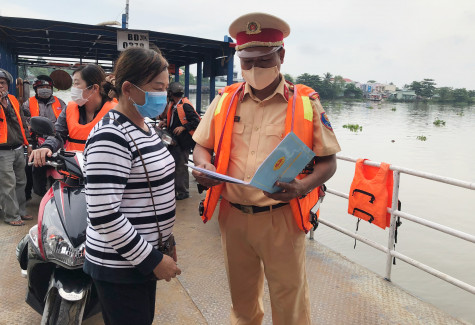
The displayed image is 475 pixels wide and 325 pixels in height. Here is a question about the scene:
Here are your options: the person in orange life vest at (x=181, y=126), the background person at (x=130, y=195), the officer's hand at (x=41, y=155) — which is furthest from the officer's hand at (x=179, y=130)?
the background person at (x=130, y=195)

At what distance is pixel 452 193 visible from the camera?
9766mm

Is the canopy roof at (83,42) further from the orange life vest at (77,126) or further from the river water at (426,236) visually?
the river water at (426,236)

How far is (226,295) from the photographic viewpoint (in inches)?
115

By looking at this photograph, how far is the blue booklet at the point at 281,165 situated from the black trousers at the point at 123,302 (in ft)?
1.84

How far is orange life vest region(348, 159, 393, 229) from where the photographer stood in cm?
318

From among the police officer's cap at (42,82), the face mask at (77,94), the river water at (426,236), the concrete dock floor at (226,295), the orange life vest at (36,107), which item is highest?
the police officer's cap at (42,82)

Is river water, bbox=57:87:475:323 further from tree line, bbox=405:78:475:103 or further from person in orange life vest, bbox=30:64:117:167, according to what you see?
tree line, bbox=405:78:475:103

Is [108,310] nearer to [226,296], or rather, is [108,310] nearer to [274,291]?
[274,291]

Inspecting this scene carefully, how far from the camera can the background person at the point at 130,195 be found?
51.9 inches

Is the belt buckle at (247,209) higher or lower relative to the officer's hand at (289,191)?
lower

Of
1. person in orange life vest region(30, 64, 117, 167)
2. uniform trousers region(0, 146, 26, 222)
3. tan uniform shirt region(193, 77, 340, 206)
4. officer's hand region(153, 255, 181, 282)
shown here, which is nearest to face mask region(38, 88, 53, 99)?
uniform trousers region(0, 146, 26, 222)

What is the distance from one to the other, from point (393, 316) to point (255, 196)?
5.30 ft

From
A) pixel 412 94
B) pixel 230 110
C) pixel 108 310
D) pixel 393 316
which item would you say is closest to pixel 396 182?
pixel 393 316

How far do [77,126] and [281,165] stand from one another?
7.32ft
